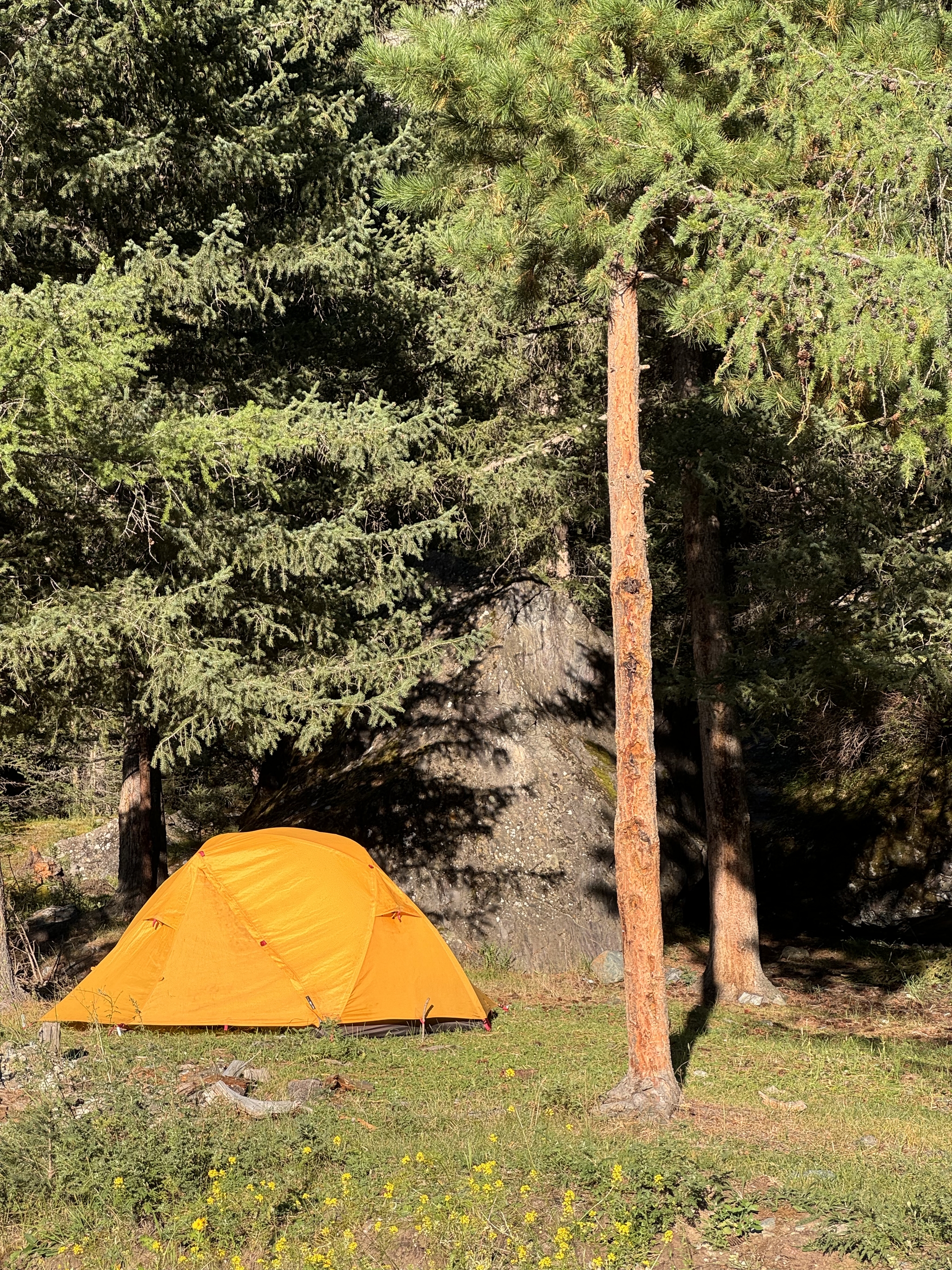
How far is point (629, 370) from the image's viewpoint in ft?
28.1

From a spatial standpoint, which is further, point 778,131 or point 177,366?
point 177,366

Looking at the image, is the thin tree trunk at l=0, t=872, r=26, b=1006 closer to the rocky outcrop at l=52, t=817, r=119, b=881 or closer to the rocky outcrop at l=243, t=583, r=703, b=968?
the rocky outcrop at l=243, t=583, r=703, b=968

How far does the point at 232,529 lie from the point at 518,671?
5.68 meters

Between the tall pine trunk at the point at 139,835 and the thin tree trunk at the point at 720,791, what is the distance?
7.99 metres

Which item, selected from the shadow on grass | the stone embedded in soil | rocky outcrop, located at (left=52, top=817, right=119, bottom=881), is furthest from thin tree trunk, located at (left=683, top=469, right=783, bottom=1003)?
rocky outcrop, located at (left=52, top=817, right=119, bottom=881)

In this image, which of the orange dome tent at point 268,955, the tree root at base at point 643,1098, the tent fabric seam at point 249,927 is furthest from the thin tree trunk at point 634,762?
the tent fabric seam at point 249,927

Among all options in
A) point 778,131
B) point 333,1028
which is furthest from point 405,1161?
point 778,131

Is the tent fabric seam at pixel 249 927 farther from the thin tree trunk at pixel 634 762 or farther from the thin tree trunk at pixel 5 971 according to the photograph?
the thin tree trunk at pixel 634 762

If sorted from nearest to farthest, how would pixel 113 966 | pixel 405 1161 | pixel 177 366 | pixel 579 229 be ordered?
pixel 405 1161 < pixel 579 229 < pixel 113 966 < pixel 177 366

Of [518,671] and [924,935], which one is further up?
[518,671]

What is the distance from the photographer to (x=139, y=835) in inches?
637

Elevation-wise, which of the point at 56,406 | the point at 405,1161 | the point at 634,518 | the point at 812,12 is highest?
the point at 812,12

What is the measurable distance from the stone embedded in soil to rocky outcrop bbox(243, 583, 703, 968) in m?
0.19

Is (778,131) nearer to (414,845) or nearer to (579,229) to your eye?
(579,229)
